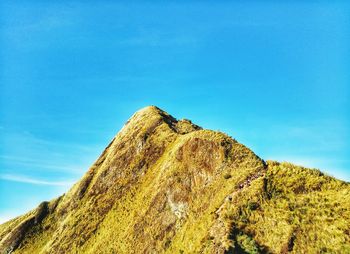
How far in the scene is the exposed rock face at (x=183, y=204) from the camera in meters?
45.8

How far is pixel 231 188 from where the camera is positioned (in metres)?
55.2

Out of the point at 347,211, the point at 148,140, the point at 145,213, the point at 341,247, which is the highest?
the point at 148,140

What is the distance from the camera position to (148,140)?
84812 mm

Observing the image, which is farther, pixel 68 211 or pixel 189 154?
pixel 68 211

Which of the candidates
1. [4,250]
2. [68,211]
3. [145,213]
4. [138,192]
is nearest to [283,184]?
[145,213]

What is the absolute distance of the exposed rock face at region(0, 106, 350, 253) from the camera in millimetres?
45844

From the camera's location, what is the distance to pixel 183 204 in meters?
61.8

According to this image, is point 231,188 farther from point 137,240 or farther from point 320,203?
point 137,240

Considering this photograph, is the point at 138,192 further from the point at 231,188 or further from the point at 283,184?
the point at 283,184

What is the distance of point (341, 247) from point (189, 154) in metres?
31.6

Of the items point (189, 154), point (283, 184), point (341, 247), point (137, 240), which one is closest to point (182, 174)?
point (189, 154)

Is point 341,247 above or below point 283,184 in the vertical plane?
below

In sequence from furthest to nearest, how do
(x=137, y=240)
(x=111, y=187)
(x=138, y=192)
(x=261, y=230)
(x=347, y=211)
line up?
1. (x=111, y=187)
2. (x=138, y=192)
3. (x=137, y=240)
4. (x=261, y=230)
5. (x=347, y=211)

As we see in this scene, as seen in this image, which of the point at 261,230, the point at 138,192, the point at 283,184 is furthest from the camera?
the point at 138,192
